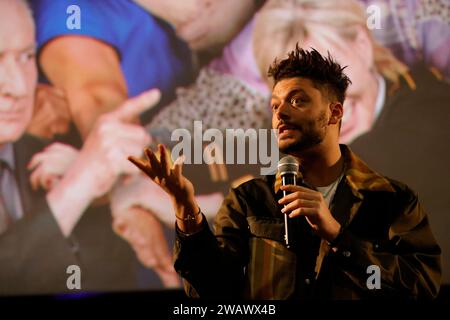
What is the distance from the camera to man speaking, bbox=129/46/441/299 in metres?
1.70

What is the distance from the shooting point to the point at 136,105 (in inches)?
135

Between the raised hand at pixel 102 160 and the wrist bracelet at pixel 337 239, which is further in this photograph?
the raised hand at pixel 102 160

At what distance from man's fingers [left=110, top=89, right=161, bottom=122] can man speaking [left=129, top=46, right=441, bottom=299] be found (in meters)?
1.57

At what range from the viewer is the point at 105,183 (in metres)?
3.42

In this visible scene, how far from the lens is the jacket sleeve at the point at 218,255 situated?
1676 millimetres

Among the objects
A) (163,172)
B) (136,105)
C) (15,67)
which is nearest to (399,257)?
(163,172)

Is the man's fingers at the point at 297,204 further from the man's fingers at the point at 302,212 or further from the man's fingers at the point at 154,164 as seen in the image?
the man's fingers at the point at 154,164

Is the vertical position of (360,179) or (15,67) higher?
(15,67)

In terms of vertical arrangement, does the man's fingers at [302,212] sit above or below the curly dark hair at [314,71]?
below

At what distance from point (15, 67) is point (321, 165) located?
84.8 inches

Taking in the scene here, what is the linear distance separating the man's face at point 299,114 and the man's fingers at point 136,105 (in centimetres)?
161

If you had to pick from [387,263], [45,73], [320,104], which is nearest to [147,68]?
[45,73]

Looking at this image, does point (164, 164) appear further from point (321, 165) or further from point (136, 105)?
point (136, 105)

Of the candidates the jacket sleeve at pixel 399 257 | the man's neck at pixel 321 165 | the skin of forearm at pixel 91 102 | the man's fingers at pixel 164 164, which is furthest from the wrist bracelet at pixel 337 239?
the skin of forearm at pixel 91 102
